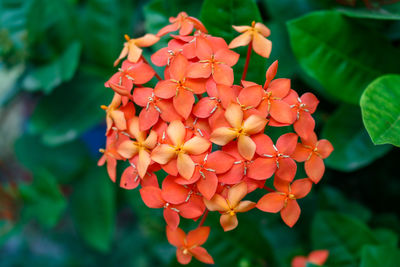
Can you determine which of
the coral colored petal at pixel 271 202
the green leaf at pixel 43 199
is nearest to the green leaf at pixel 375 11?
the coral colored petal at pixel 271 202

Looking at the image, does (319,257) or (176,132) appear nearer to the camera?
(176,132)

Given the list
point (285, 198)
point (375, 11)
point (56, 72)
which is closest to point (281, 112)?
point (285, 198)

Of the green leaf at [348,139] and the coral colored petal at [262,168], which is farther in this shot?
the green leaf at [348,139]

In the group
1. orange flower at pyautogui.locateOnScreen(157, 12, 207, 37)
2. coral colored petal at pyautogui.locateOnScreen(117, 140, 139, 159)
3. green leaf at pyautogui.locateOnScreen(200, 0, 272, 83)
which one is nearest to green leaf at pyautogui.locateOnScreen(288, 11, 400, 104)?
green leaf at pyautogui.locateOnScreen(200, 0, 272, 83)

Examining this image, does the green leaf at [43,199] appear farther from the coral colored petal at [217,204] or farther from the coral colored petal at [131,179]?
the coral colored petal at [217,204]

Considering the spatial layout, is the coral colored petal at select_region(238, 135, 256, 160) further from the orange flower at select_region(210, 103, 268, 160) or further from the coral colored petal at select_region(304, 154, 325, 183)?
the coral colored petal at select_region(304, 154, 325, 183)

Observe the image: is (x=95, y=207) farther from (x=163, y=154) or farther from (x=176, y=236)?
(x=163, y=154)
